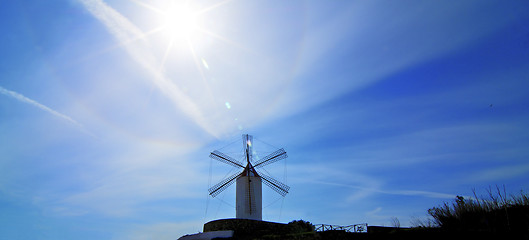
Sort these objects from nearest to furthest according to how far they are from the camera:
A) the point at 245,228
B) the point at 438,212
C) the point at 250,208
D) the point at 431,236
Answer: the point at 431,236 → the point at 438,212 → the point at 245,228 → the point at 250,208

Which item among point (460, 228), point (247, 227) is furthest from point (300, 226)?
point (460, 228)

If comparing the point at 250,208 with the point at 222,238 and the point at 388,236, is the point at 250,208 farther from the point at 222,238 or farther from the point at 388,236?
the point at 388,236

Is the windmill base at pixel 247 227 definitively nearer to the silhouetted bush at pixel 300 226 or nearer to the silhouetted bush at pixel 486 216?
the silhouetted bush at pixel 300 226

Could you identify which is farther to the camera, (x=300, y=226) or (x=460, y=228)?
(x=300, y=226)

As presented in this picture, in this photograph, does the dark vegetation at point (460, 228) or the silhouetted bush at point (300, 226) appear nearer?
the dark vegetation at point (460, 228)

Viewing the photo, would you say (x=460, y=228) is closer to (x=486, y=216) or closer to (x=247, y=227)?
(x=486, y=216)

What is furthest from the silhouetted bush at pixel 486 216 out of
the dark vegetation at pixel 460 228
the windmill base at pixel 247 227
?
the windmill base at pixel 247 227

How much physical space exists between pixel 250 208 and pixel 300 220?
444 cm

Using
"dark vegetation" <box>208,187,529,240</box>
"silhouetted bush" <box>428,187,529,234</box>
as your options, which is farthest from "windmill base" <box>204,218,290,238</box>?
"silhouetted bush" <box>428,187,529,234</box>

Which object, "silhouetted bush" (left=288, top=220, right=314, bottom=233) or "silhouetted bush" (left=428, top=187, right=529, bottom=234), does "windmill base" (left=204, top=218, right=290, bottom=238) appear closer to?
"silhouetted bush" (left=288, top=220, right=314, bottom=233)

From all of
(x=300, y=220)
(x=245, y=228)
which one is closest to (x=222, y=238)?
(x=245, y=228)

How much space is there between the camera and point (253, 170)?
29.9 metres

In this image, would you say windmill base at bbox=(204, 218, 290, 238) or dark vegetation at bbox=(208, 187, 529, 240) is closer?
dark vegetation at bbox=(208, 187, 529, 240)

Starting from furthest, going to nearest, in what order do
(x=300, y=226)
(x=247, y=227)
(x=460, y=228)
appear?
(x=247, y=227) < (x=300, y=226) < (x=460, y=228)
